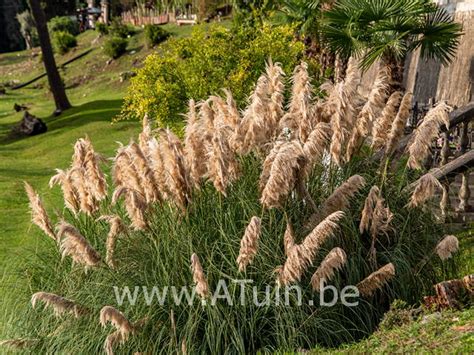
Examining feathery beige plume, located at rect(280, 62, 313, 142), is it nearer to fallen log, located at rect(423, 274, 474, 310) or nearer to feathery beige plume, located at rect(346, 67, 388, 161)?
feathery beige plume, located at rect(346, 67, 388, 161)

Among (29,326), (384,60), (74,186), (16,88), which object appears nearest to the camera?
(29,326)

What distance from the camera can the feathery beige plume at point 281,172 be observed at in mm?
6092

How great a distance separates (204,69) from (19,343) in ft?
31.0

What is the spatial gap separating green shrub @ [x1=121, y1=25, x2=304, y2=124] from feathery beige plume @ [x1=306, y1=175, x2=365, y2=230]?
844 centimetres

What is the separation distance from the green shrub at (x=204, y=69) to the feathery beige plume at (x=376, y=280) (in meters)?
8.76

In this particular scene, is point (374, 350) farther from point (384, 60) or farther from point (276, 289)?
point (384, 60)

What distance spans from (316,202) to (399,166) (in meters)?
1.19

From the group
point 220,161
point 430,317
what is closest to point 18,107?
point 220,161

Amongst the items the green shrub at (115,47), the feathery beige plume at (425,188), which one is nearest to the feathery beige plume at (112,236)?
the feathery beige plume at (425,188)

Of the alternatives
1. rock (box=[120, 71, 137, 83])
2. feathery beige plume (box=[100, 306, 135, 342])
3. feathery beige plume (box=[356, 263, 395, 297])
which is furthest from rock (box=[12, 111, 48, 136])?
feathery beige plume (box=[100, 306, 135, 342])

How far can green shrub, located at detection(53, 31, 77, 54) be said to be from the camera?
4625cm

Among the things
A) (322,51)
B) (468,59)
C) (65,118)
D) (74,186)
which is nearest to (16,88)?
(65,118)

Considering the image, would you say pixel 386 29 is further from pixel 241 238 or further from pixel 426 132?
pixel 241 238

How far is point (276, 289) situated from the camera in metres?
6.34
